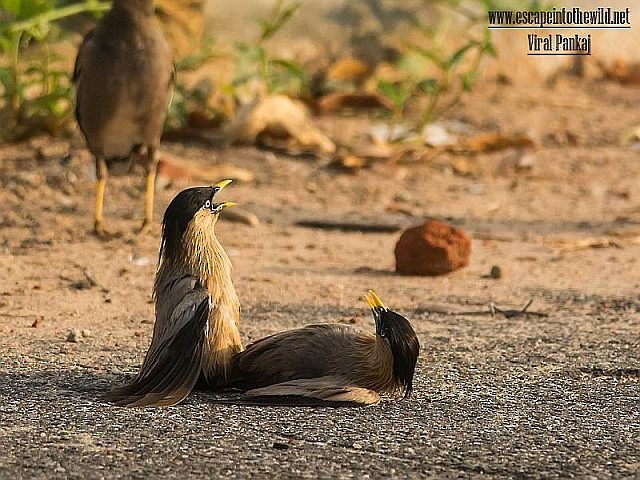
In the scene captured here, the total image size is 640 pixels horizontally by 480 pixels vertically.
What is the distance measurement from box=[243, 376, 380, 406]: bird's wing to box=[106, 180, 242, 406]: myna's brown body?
0.19 m

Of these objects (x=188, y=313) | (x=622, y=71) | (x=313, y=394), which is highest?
(x=622, y=71)

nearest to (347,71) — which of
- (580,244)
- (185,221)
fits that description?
(580,244)

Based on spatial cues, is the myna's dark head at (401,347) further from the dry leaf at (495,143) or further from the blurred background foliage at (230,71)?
the dry leaf at (495,143)

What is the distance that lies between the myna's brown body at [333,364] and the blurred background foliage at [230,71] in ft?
12.3

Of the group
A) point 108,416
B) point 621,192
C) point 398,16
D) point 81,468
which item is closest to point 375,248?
point 621,192

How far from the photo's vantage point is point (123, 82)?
6781 millimetres

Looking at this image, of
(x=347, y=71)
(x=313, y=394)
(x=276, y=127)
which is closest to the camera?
(x=313, y=394)

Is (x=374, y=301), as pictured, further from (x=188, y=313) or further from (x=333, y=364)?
(x=188, y=313)

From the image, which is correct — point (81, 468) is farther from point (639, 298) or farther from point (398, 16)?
point (398, 16)

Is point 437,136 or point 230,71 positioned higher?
point 230,71

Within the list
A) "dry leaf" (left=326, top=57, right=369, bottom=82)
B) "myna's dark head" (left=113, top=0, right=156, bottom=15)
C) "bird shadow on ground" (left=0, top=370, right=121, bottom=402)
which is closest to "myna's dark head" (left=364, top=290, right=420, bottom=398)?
"bird shadow on ground" (left=0, top=370, right=121, bottom=402)

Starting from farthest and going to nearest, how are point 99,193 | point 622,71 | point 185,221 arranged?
point 622,71, point 99,193, point 185,221

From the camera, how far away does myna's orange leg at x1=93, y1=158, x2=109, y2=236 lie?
21.9 feet

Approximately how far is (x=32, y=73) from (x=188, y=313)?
4.11 metres
